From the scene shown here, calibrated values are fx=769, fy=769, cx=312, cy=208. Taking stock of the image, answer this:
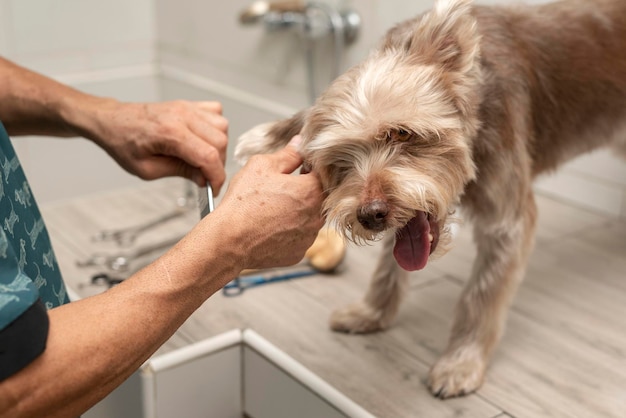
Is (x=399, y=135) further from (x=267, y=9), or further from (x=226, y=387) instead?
(x=267, y=9)

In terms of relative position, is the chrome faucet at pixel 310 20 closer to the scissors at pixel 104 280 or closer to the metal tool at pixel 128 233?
the metal tool at pixel 128 233

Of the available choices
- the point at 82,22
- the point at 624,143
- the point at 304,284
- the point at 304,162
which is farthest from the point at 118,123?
the point at 82,22

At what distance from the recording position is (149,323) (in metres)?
0.76

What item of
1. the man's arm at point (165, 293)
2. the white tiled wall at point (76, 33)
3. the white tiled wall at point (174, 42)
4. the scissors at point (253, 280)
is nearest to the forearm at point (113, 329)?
the man's arm at point (165, 293)

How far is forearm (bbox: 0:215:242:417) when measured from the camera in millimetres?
686

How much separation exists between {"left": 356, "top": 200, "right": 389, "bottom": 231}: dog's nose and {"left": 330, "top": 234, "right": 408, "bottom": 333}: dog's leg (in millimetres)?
328

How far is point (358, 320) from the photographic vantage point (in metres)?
1.24

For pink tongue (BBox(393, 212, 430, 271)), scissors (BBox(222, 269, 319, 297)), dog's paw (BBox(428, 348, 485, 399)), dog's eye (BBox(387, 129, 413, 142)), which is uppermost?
dog's eye (BBox(387, 129, 413, 142))

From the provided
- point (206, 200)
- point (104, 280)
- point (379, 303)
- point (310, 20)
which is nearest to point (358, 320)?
point (379, 303)

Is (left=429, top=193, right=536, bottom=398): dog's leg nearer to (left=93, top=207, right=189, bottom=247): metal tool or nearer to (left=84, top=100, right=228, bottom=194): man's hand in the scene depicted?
(left=84, top=100, right=228, bottom=194): man's hand

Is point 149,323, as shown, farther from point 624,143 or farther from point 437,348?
point 624,143

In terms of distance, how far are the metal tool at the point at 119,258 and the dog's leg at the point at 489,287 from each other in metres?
0.62

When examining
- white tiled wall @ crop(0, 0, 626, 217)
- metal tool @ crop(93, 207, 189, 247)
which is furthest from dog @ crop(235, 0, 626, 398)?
white tiled wall @ crop(0, 0, 626, 217)

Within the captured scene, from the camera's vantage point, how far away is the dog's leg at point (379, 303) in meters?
1.24
